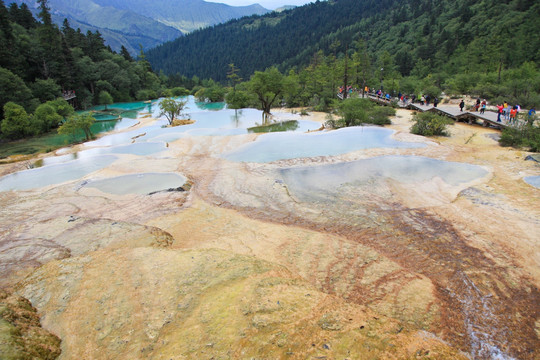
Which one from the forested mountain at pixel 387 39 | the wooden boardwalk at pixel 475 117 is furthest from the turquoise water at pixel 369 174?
the forested mountain at pixel 387 39

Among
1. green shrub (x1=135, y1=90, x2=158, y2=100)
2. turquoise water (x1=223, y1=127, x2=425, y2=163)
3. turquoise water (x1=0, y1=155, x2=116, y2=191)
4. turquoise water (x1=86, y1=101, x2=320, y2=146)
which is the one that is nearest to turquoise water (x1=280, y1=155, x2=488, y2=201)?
turquoise water (x1=223, y1=127, x2=425, y2=163)

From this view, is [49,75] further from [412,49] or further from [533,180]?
Answer: [412,49]

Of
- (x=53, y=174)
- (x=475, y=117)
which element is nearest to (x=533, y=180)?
(x=475, y=117)

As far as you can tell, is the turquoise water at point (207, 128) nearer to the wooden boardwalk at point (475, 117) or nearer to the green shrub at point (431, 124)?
the green shrub at point (431, 124)

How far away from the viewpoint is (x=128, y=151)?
18.0 metres

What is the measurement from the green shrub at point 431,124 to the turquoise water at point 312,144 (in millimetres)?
2080

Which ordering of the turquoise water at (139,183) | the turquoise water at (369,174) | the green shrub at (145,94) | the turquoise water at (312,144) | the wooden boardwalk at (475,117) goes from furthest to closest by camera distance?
1. the green shrub at (145,94)
2. the wooden boardwalk at (475,117)
3. the turquoise water at (312,144)
4. the turquoise water at (139,183)
5. the turquoise water at (369,174)

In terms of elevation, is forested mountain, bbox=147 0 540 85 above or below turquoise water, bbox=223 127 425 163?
above

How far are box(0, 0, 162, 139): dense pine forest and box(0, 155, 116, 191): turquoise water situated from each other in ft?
48.5

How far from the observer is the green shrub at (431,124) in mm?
18594

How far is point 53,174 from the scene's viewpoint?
46.4 ft

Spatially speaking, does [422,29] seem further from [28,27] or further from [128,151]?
[28,27]

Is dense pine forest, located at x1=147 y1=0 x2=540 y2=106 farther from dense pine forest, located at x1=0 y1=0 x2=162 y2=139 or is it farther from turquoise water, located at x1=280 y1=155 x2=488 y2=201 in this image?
dense pine forest, located at x1=0 y1=0 x2=162 y2=139

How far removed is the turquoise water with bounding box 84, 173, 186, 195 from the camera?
37.3ft
